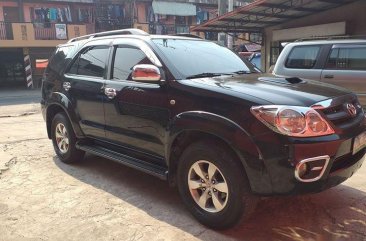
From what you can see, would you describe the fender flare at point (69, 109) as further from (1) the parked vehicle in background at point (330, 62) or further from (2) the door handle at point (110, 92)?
(1) the parked vehicle in background at point (330, 62)

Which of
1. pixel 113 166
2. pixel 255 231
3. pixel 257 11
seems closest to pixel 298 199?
pixel 255 231

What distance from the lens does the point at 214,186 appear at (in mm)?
3385

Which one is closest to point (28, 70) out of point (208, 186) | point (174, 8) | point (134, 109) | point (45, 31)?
point (45, 31)

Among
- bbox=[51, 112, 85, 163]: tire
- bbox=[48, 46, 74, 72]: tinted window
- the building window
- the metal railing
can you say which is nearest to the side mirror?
bbox=[51, 112, 85, 163]: tire

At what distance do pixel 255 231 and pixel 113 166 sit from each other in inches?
100

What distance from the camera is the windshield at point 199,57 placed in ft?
13.0

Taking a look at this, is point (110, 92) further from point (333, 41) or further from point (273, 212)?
point (333, 41)

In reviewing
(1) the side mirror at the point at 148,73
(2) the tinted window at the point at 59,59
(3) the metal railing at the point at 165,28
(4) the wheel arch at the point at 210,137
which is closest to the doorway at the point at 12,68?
(3) the metal railing at the point at 165,28

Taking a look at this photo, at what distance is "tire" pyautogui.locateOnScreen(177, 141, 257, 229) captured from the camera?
3172 mm

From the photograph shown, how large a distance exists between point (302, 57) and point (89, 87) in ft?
14.1

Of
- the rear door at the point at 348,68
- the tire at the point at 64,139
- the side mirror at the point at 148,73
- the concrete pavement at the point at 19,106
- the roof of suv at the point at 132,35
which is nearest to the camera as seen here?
the side mirror at the point at 148,73

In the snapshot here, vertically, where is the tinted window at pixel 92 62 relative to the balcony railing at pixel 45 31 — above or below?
below

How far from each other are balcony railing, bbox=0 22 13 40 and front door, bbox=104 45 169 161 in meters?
21.2

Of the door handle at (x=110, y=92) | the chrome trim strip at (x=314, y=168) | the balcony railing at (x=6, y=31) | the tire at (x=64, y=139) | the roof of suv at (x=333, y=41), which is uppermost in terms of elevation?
the balcony railing at (x=6, y=31)
